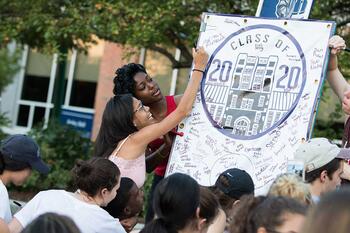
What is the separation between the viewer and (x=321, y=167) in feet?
14.8

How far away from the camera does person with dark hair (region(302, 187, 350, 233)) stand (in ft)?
7.01

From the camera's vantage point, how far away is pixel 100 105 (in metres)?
17.1

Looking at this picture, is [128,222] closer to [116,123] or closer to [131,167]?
[131,167]

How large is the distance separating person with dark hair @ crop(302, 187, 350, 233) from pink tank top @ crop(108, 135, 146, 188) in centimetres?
300

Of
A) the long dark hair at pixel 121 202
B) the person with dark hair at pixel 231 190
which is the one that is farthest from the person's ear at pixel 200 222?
the long dark hair at pixel 121 202

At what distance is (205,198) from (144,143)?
1.23 meters

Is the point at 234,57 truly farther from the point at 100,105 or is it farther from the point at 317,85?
the point at 100,105

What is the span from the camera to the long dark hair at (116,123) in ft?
17.0

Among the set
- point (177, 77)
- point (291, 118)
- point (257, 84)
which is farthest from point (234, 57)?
point (177, 77)

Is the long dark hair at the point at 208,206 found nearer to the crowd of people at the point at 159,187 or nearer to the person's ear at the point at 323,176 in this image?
the crowd of people at the point at 159,187

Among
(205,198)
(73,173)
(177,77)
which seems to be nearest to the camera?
(205,198)

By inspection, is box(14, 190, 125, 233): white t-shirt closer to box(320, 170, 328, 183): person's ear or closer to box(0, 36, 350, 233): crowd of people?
box(0, 36, 350, 233): crowd of people

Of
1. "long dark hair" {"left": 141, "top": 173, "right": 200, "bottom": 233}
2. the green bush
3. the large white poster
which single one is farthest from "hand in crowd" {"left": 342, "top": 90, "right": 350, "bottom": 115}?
the green bush

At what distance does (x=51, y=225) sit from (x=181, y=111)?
2.58 meters
